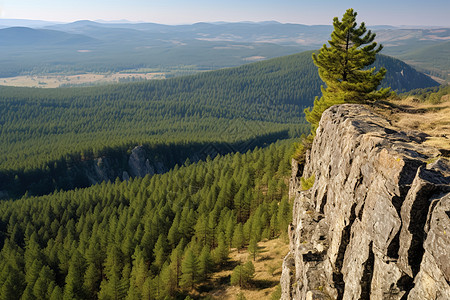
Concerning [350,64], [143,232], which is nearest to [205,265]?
[143,232]

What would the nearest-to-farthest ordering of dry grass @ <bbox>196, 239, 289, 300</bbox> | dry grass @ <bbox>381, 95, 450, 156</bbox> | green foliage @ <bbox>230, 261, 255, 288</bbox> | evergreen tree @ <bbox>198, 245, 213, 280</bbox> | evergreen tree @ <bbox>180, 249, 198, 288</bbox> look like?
dry grass @ <bbox>381, 95, 450, 156</bbox> < dry grass @ <bbox>196, 239, 289, 300</bbox> < green foliage @ <bbox>230, 261, 255, 288</bbox> < evergreen tree @ <bbox>180, 249, 198, 288</bbox> < evergreen tree @ <bbox>198, 245, 213, 280</bbox>

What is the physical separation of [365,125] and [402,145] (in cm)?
520

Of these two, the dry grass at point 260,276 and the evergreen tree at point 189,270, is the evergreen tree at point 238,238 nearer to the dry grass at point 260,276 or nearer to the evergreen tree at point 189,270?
the dry grass at point 260,276

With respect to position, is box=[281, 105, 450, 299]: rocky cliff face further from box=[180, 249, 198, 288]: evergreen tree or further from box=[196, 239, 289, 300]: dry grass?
box=[180, 249, 198, 288]: evergreen tree

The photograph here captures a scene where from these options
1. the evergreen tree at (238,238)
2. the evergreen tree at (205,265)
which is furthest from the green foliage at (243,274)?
the evergreen tree at (238,238)

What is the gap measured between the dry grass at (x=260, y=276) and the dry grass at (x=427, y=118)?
26.8m

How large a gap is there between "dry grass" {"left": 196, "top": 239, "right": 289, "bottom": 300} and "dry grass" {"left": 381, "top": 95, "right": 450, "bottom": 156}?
26.8 m

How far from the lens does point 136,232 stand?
218ft

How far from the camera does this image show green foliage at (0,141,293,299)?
5144cm

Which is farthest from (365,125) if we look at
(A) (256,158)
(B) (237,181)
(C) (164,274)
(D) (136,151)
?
(D) (136,151)

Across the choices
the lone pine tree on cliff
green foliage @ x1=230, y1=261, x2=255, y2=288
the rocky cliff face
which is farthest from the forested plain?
the lone pine tree on cliff

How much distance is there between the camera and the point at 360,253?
60.2 feet

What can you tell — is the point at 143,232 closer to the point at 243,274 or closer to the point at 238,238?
the point at 238,238

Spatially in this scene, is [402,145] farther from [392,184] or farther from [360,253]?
[360,253]
